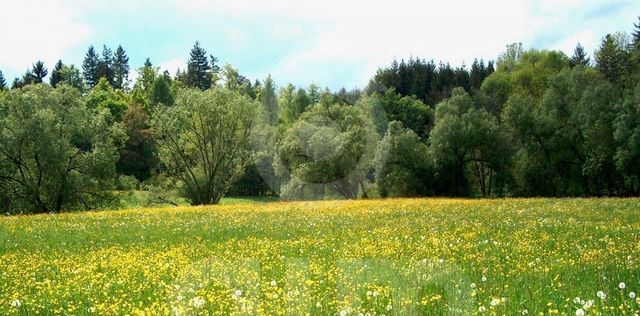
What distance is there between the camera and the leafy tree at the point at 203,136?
5288cm

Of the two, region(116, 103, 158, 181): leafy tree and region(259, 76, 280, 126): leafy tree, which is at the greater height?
region(259, 76, 280, 126): leafy tree

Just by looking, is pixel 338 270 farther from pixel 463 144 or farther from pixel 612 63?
pixel 612 63

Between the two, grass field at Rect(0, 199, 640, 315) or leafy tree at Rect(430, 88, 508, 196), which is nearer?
grass field at Rect(0, 199, 640, 315)

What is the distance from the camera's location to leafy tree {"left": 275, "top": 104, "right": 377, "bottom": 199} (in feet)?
176

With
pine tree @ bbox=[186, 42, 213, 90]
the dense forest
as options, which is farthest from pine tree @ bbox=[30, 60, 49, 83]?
the dense forest

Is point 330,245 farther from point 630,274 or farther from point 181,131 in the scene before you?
point 181,131

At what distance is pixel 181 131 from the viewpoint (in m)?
53.5

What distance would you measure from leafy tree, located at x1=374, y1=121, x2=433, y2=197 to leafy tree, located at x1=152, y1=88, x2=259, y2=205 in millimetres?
12255

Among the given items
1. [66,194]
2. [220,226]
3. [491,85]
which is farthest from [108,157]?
[491,85]

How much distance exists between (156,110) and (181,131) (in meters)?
2.78

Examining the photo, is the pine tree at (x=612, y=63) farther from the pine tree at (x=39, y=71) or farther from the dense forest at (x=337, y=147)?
the pine tree at (x=39, y=71)

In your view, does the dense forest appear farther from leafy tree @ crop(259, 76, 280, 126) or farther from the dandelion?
the dandelion

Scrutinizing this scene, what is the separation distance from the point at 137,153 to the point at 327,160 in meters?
33.6

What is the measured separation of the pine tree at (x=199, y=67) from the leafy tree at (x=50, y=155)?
87.5 m
